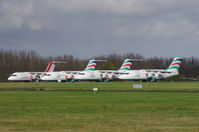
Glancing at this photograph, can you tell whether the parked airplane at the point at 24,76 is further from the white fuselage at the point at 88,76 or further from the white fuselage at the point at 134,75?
the white fuselage at the point at 134,75

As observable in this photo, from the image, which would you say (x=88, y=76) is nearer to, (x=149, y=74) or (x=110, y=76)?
(x=110, y=76)

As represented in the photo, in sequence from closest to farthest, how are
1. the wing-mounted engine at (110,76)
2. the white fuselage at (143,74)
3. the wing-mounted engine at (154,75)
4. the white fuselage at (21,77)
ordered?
1. the white fuselage at (143,74)
2. the white fuselage at (21,77)
3. the wing-mounted engine at (154,75)
4. the wing-mounted engine at (110,76)

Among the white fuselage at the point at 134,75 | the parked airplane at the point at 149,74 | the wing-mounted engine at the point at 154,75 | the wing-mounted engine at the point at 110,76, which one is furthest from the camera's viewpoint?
the wing-mounted engine at the point at 110,76

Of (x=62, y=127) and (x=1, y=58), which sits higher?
(x=1, y=58)

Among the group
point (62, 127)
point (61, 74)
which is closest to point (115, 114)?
point (62, 127)

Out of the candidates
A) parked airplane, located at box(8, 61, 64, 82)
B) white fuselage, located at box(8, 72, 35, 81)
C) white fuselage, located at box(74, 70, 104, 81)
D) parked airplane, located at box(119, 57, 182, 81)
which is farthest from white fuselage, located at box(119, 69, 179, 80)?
white fuselage, located at box(8, 72, 35, 81)

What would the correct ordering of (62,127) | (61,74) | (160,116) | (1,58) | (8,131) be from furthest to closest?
1. (1,58)
2. (61,74)
3. (160,116)
4. (62,127)
5. (8,131)

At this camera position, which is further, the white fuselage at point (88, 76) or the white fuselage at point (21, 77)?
the white fuselage at point (21, 77)

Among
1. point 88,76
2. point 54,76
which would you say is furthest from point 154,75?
point 54,76

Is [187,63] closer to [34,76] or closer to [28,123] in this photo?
[34,76]

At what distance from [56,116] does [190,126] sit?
8.08 metres

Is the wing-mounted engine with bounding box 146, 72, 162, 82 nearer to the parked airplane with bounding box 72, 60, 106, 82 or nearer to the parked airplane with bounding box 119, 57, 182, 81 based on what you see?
the parked airplane with bounding box 119, 57, 182, 81

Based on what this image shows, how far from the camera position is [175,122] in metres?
19.0

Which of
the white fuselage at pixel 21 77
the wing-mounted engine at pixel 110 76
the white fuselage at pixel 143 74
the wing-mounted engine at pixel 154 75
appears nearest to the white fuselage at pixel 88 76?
the wing-mounted engine at pixel 110 76
